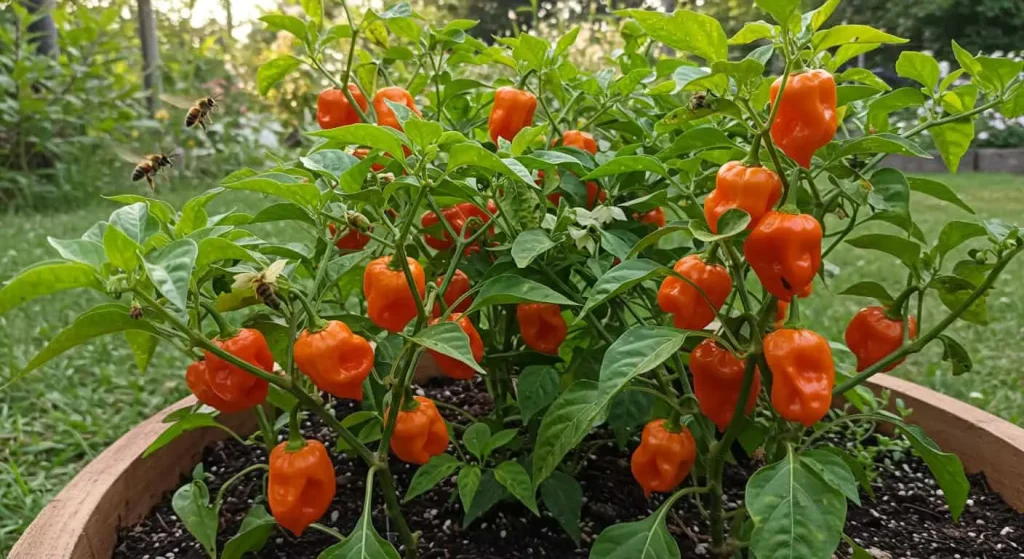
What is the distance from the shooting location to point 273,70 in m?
1.29

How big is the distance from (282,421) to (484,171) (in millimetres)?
647

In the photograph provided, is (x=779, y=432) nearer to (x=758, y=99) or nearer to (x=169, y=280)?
(x=758, y=99)

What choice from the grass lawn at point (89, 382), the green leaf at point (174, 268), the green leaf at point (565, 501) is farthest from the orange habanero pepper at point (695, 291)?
the grass lawn at point (89, 382)

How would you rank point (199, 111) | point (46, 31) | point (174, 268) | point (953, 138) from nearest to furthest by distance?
point (174, 268), point (953, 138), point (199, 111), point (46, 31)

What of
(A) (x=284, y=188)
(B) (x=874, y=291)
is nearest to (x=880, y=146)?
(B) (x=874, y=291)

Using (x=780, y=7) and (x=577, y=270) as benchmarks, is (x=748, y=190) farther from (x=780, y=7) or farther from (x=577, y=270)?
(x=577, y=270)

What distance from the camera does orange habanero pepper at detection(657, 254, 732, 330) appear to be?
944mm

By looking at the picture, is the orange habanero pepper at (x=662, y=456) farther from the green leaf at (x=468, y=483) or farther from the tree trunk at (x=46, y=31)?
the tree trunk at (x=46, y=31)

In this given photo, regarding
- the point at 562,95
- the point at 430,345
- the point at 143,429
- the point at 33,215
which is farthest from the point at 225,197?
the point at 430,345

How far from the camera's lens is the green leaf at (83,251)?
82cm

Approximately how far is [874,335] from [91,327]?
987 millimetres

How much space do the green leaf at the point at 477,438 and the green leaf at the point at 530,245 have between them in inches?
13.4

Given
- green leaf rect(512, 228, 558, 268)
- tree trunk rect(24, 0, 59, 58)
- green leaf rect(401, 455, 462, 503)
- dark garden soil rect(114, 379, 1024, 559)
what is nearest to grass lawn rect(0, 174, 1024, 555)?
dark garden soil rect(114, 379, 1024, 559)

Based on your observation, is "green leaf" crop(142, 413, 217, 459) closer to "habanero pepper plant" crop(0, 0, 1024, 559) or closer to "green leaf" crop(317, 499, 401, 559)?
"habanero pepper plant" crop(0, 0, 1024, 559)
